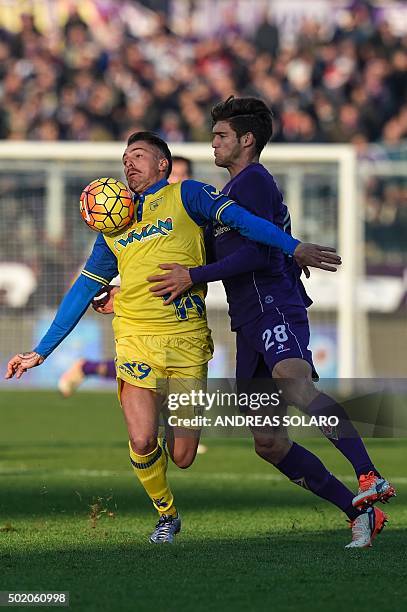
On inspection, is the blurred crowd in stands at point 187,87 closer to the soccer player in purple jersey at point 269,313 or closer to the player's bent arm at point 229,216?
the soccer player in purple jersey at point 269,313

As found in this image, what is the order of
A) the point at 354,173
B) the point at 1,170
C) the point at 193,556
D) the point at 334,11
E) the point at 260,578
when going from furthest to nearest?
the point at 334,11
the point at 1,170
the point at 354,173
the point at 193,556
the point at 260,578

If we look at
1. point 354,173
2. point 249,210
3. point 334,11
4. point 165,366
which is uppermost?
point 334,11

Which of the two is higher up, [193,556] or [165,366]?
[165,366]

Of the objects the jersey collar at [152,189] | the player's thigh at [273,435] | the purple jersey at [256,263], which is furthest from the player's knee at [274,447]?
the jersey collar at [152,189]

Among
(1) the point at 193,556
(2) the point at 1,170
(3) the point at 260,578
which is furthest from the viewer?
(2) the point at 1,170

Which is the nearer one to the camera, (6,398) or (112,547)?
(112,547)

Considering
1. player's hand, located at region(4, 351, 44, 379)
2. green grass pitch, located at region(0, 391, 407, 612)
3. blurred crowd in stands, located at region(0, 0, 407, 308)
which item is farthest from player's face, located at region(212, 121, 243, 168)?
blurred crowd in stands, located at region(0, 0, 407, 308)

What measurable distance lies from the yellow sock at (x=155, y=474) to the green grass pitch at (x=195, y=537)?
0.21 meters

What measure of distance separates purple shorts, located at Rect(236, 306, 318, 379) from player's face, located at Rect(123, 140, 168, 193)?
2.93ft

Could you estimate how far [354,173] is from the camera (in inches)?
634

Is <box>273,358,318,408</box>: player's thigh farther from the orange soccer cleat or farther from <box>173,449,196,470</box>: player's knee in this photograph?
<box>173,449,196,470</box>: player's knee

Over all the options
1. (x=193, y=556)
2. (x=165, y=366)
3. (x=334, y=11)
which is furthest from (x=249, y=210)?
(x=334, y=11)

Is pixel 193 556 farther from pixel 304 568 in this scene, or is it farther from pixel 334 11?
pixel 334 11

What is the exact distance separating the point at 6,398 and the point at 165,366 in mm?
11216
